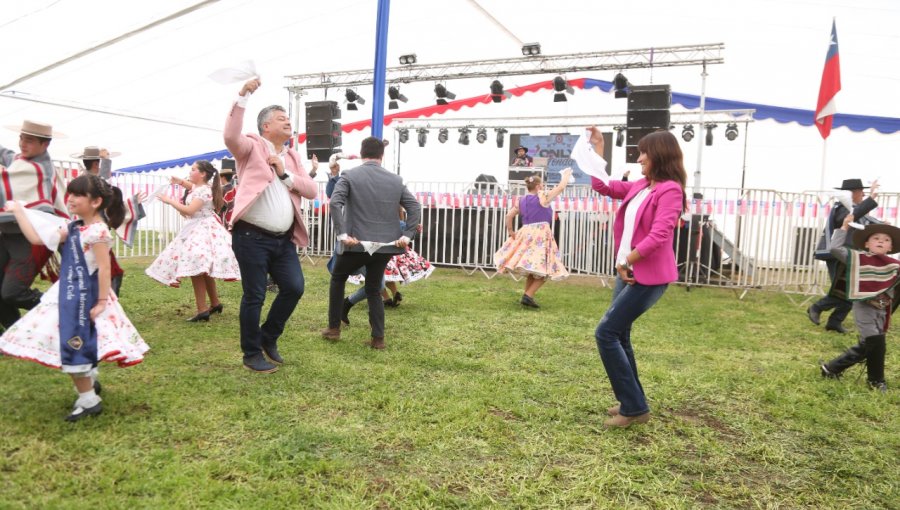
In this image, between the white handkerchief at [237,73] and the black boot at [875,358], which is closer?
the white handkerchief at [237,73]

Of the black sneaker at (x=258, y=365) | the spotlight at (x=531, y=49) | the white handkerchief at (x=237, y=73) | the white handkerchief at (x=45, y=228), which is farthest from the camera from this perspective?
the spotlight at (x=531, y=49)

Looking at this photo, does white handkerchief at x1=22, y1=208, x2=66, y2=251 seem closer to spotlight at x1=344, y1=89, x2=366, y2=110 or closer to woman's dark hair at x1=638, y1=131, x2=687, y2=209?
woman's dark hair at x1=638, y1=131, x2=687, y2=209

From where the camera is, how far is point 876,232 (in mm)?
4336

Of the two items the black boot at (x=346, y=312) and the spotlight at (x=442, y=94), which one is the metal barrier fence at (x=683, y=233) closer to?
the spotlight at (x=442, y=94)

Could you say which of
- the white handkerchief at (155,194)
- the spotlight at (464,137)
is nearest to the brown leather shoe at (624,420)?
the white handkerchief at (155,194)

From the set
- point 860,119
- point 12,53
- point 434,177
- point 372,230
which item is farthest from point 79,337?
point 434,177

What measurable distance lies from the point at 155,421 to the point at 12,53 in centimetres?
950

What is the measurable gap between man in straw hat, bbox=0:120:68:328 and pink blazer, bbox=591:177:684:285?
3.68 m

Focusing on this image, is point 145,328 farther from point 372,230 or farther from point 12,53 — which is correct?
point 12,53

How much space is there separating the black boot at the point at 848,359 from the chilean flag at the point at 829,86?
6.64m

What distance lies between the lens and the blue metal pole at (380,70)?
691 cm

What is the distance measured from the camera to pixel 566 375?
14.5ft

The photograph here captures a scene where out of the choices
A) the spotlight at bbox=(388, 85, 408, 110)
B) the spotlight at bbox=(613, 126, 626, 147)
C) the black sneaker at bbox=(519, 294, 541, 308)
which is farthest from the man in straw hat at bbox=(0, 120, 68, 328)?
the spotlight at bbox=(613, 126, 626, 147)

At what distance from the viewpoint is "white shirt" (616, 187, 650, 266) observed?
10.7ft
